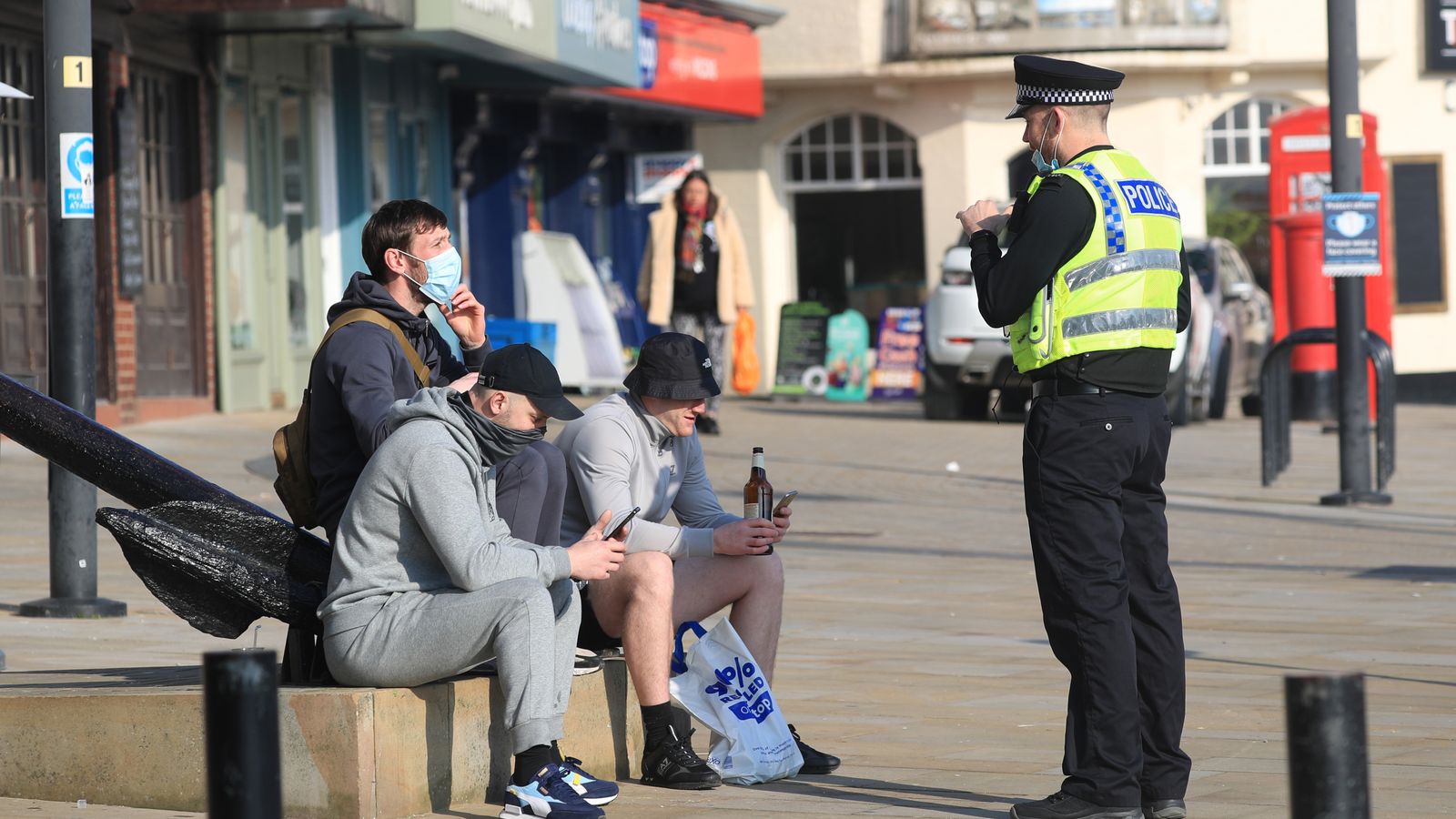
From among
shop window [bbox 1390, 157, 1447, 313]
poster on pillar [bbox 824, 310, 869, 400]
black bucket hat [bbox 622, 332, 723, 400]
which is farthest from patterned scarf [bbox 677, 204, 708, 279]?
shop window [bbox 1390, 157, 1447, 313]

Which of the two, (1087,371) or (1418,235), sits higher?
(1418,235)

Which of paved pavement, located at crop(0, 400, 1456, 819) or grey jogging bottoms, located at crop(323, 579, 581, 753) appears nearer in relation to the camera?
grey jogging bottoms, located at crop(323, 579, 581, 753)

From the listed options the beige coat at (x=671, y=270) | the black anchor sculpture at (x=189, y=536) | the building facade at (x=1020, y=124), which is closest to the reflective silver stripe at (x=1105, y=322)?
the black anchor sculpture at (x=189, y=536)

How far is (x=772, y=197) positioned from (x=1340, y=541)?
18.7 metres

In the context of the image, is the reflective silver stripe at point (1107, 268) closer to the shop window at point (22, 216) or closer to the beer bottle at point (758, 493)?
the beer bottle at point (758, 493)

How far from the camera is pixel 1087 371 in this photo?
17.7 feet

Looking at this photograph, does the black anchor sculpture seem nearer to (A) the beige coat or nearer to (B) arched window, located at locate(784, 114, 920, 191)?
(A) the beige coat

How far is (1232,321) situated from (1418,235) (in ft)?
27.1

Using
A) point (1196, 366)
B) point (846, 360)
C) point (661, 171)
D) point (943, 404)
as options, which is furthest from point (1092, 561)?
point (661, 171)

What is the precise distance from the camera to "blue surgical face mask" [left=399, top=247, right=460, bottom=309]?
6.39 metres

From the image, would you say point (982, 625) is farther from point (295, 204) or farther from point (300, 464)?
point (295, 204)

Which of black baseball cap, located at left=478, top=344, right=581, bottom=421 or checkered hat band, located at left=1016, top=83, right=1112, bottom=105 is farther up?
checkered hat band, located at left=1016, top=83, right=1112, bottom=105

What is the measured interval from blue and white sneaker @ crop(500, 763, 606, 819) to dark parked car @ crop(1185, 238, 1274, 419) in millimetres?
15465

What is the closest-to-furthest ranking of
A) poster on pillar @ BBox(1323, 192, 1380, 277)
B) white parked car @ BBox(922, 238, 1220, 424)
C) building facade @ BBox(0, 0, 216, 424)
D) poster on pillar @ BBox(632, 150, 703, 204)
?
poster on pillar @ BBox(1323, 192, 1380, 277) → building facade @ BBox(0, 0, 216, 424) → white parked car @ BBox(922, 238, 1220, 424) → poster on pillar @ BBox(632, 150, 703, 204)
